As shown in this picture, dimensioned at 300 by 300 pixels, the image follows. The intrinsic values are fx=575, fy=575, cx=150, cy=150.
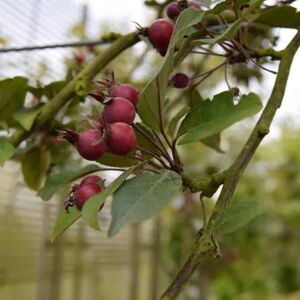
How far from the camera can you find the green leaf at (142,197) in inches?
11.0

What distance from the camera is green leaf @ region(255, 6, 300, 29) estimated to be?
0.47 meters

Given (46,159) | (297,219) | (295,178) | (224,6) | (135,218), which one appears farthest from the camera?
(295,178)

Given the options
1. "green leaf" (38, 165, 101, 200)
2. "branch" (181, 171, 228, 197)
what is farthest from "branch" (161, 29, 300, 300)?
"green leaf" (38, 165, 101, 200)

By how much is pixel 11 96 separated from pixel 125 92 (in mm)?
200

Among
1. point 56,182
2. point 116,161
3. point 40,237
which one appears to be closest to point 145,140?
point 116,161

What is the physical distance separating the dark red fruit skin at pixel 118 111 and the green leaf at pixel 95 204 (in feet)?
0.11

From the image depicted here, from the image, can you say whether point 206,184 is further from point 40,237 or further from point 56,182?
point 40,237

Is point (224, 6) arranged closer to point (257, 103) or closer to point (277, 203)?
point (257, 103)

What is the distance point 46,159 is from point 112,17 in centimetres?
209

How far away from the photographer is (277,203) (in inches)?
148

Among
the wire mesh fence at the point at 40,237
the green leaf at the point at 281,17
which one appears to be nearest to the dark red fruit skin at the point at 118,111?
the green leaf at the point at 281,17

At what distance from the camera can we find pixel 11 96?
50 cm

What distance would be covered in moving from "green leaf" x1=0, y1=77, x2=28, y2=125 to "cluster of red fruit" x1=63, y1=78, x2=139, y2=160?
19 cm

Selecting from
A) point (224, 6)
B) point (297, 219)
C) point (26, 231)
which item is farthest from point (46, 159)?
point (297, 219)
